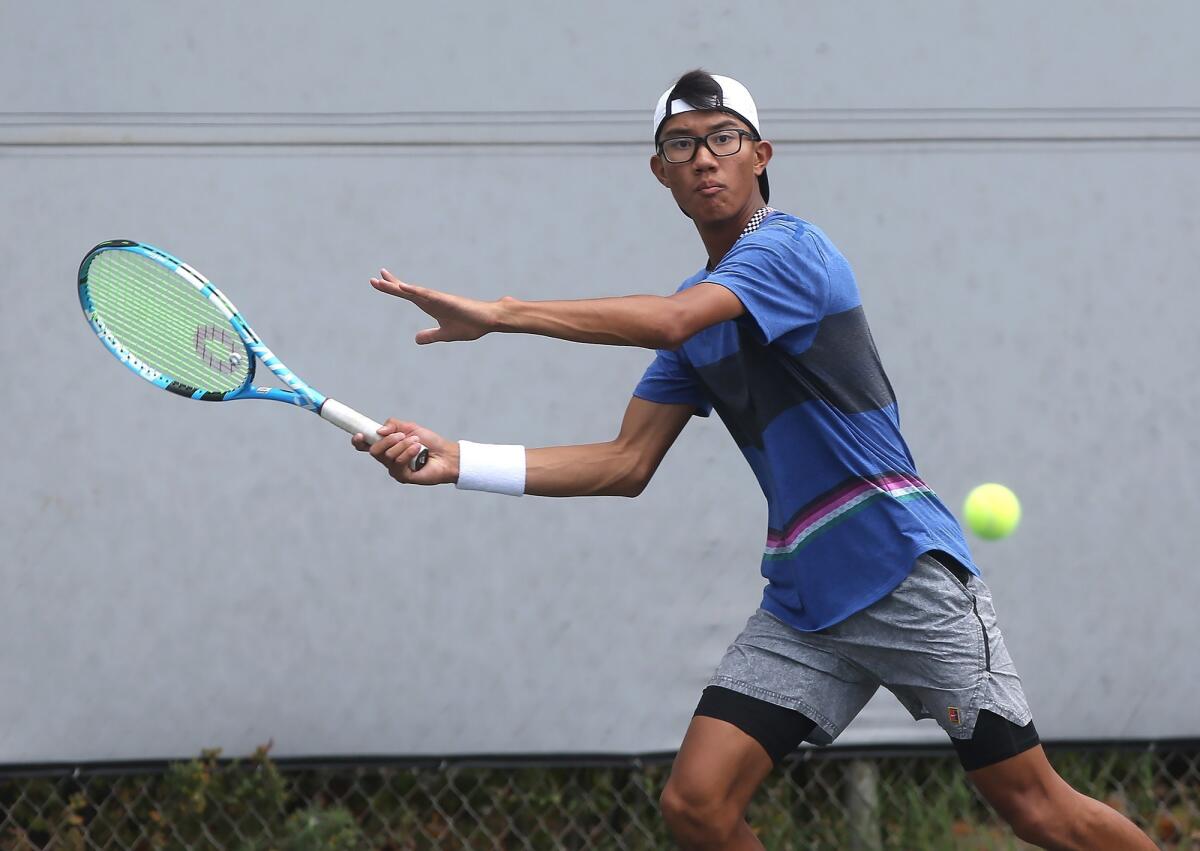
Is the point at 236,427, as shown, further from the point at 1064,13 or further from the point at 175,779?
the point at 1064,13

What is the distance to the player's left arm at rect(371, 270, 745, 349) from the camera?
2.45 m

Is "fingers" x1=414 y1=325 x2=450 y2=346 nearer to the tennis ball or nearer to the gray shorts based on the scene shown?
the gray shorts

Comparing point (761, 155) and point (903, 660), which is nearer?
point (903, 660)

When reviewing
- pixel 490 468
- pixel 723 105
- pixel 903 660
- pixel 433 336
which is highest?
pixel 723 105

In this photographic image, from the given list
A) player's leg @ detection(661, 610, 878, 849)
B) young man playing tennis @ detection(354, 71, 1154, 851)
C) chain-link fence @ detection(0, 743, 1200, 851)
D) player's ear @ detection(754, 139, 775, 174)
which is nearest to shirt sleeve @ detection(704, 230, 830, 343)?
young man playing tennis @ detection(354, 71, 1154, 851)

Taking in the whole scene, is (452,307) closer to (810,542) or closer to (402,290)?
(402,290)

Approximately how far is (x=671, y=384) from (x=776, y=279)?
50 cm

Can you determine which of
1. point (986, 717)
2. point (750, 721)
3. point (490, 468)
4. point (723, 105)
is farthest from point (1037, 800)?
point (723, 105)

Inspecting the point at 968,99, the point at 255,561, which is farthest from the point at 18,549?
the point at 968,99

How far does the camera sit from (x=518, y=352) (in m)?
3.73

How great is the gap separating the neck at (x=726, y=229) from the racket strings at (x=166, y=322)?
90 cm

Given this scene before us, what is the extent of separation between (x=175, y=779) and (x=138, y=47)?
1721 mm

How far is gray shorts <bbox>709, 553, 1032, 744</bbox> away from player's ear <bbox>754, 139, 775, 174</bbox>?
794 millimetres

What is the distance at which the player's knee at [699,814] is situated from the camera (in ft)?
8.71
